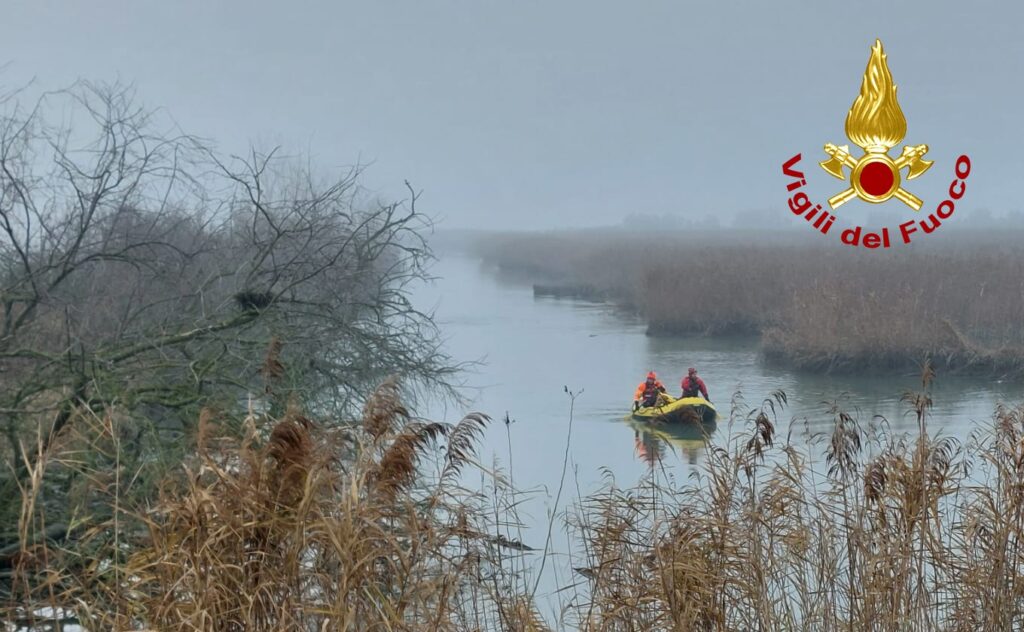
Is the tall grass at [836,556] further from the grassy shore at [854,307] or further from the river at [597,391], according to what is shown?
the grassy shore at [854,307]

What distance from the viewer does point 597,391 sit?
20.5 m

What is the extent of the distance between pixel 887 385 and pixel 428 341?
40.0ft

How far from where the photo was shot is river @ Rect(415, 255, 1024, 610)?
12.0 metres

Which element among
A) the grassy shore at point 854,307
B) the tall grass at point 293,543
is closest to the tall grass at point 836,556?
the tall grass at point 293,543

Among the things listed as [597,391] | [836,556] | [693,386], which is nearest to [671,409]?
[693,386]

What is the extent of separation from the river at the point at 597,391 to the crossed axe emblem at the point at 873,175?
136cm

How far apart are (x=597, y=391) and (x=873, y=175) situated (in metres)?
12.2

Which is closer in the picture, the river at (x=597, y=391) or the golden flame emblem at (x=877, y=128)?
the golden flame emblem at (x=877, y=128)

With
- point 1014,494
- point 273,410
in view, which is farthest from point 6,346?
point 1014,494

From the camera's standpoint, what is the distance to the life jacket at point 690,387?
16.8m

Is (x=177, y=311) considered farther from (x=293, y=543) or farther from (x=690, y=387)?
(x=690, y=387)

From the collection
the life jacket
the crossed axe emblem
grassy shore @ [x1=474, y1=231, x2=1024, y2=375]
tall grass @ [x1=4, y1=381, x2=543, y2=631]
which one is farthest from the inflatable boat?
tall grass @ [x1=4, y1=381, x2=543, y2=631]

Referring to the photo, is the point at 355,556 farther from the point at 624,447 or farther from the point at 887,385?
the point at 887,385

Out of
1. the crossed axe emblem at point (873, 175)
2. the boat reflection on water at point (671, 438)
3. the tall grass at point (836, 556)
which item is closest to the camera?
the tall grass at point (836, 556)
